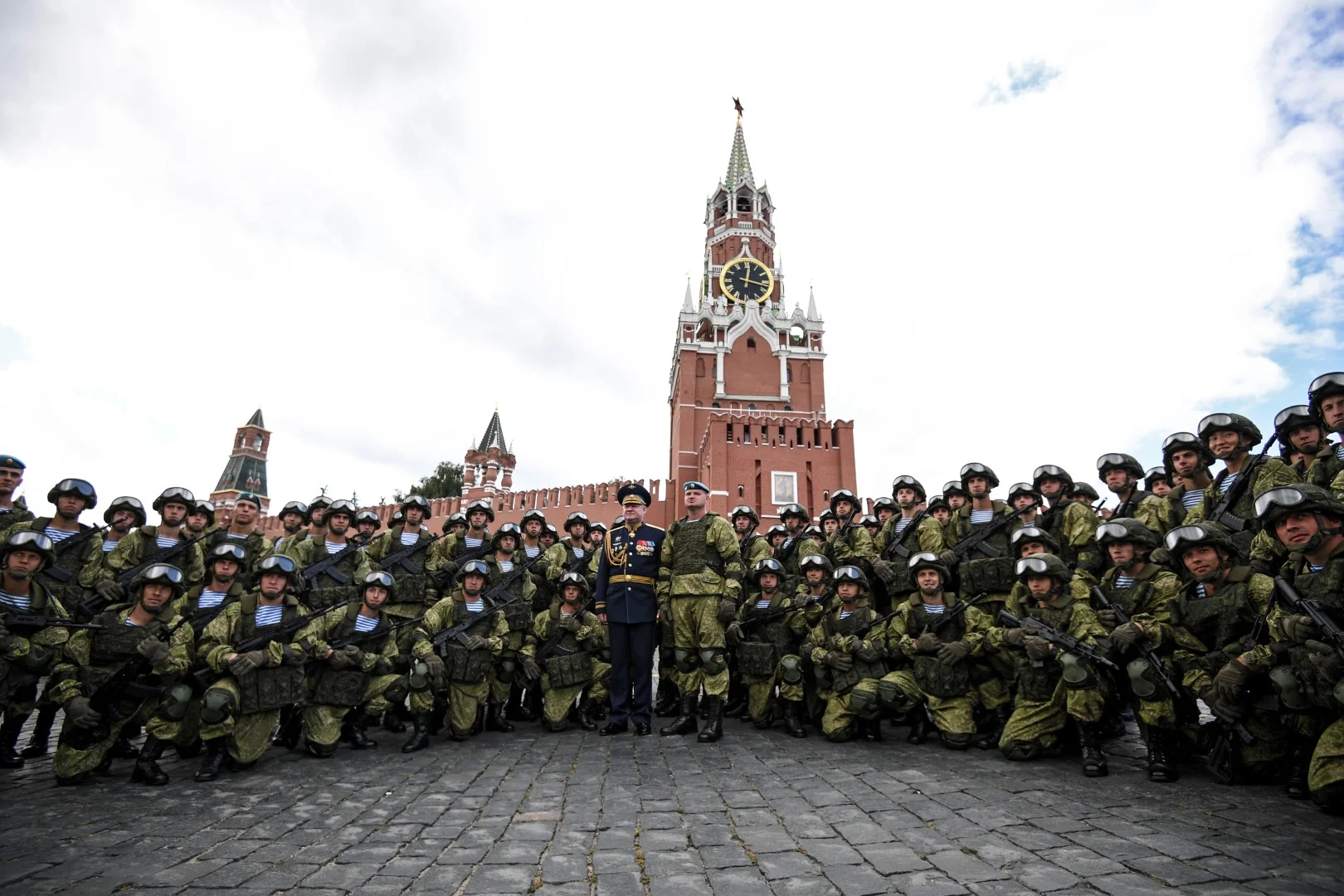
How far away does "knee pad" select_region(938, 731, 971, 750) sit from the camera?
6.02 m

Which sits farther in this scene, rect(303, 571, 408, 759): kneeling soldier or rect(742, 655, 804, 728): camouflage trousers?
rect(742, 655, 804, 728): camouflage trousers

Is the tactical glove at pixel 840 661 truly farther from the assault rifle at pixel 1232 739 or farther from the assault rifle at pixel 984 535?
the assault rifle at pixel 1232 739

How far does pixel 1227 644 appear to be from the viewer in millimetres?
4660

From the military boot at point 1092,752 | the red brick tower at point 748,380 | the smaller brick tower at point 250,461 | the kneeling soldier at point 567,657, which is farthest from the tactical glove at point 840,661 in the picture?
the smaller brick tower at point 250,461

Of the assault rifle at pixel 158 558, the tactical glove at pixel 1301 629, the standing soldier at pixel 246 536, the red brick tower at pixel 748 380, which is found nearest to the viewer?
the tactical glove at pixel 1301 629

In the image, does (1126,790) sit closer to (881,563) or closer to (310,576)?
(881,563)

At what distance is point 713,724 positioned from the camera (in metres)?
6.55

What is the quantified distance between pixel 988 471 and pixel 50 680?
9016 millimetres

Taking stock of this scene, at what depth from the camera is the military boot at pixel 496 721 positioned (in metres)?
7.32

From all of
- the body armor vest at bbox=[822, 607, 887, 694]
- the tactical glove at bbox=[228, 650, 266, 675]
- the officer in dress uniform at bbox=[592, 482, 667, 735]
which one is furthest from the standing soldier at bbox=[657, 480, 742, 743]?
the tactical glove at bbox=[228, 650, 266, 675]

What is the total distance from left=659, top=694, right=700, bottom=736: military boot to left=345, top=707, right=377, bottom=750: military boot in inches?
111

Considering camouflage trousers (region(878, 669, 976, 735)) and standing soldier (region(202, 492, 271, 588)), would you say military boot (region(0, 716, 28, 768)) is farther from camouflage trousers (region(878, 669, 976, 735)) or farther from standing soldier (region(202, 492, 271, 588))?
camouflage trousers (region(878, 669, 976, 735))

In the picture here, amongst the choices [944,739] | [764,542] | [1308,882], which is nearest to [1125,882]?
[1308,882]

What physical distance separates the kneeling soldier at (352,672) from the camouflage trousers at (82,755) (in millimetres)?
1337
